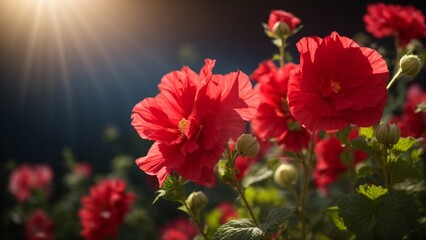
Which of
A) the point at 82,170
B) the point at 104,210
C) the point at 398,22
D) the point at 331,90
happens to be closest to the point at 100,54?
the point at 82,170

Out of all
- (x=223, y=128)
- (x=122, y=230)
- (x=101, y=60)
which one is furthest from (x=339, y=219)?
(x=101, y=60)

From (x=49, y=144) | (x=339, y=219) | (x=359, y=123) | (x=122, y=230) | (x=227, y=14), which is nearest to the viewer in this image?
Result: (x=359, y=123)

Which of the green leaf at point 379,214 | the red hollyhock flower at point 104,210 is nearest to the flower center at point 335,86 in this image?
the green leaf at point 379,214

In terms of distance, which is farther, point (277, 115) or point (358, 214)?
point (277, 115)

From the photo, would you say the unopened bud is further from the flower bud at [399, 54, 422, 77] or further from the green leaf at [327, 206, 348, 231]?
the green leaf at [327, 206, 348, 231]

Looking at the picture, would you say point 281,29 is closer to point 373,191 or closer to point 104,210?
point 373,191

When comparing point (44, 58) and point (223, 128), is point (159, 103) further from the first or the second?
point (44, 58)
